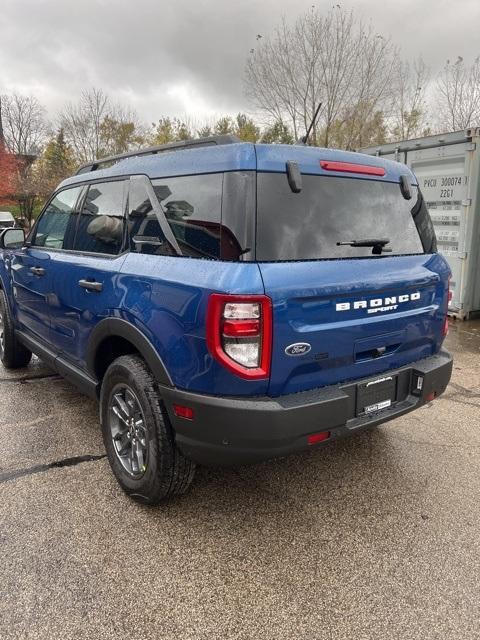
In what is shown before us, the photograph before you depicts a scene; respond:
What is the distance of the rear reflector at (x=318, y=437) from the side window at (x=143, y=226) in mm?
1110

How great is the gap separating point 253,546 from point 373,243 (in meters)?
1.67

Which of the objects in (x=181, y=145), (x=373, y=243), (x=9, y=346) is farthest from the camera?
(x=9, y=346)

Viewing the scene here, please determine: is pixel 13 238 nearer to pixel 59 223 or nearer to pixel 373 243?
pixel 59 223

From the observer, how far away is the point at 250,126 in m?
27.7

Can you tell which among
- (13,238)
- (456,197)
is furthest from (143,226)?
(456,197)

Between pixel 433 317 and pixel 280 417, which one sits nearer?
pixel 280 417

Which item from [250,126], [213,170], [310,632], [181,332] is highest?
[250,126]

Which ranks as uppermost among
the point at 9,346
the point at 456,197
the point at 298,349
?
the point at 456,197

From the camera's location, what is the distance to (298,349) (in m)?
2.05

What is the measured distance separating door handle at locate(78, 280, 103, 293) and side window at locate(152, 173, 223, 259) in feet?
2.10

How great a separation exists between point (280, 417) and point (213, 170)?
3.92 ft

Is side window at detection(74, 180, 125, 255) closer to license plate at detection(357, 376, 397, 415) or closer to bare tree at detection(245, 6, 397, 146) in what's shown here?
license plate at detection(357, 376, 397, 415)

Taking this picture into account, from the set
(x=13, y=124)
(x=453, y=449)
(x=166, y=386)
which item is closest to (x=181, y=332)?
(x=166, y=386)

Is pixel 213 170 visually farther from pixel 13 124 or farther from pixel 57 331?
pixel 13 124
